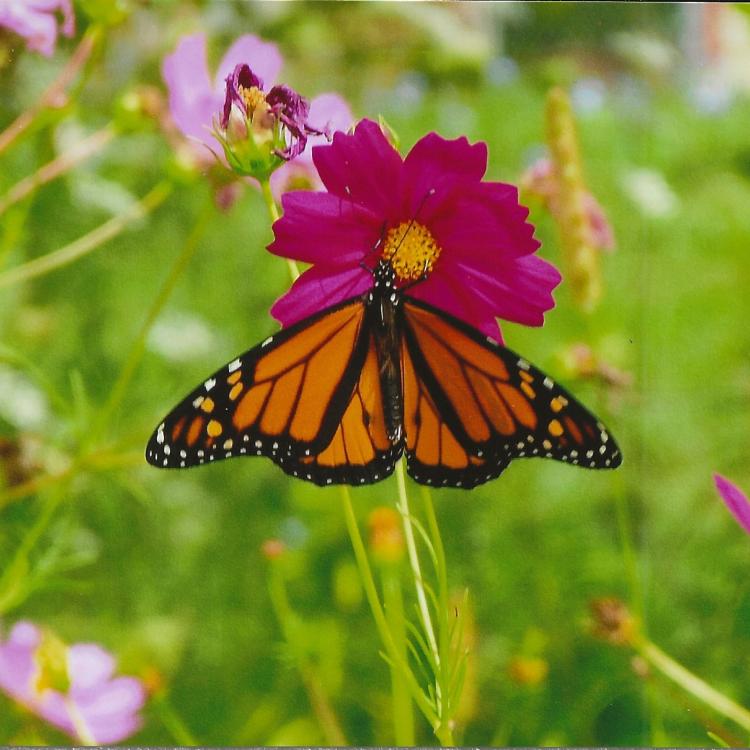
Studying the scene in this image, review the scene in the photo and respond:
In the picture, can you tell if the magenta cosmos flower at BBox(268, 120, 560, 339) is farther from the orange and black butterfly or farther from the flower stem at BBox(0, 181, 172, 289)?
the flower stem at BBox(0, 181, 172, 289)

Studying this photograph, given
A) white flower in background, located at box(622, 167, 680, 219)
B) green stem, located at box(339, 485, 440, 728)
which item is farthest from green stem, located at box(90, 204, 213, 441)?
white flower in background, located at box(622, 167, 680, 219)

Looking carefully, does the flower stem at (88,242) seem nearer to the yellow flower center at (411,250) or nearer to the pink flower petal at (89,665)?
the yellow flower center at (411,250)

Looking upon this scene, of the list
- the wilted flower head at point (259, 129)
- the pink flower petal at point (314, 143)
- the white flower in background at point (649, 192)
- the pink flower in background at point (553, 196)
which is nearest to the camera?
the wilted flower head at point (259, 129)

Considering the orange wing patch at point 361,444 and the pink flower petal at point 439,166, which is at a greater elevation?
the pink flower petal at point 439,166

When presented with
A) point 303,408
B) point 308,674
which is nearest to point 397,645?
point 308,674

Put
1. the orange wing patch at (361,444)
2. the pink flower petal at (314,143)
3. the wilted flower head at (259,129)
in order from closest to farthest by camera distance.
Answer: the wilted flower head at (259,129) < the orange wing patch at (361,444) < the pink flower petal at (314,143)

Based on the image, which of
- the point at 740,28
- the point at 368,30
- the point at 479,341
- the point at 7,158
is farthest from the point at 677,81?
the point at 7,158

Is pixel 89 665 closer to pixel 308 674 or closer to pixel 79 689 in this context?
pixel 79 689

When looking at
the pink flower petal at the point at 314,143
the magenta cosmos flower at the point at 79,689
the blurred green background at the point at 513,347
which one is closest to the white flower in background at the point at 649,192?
the blurred green background at the point at 513,347
